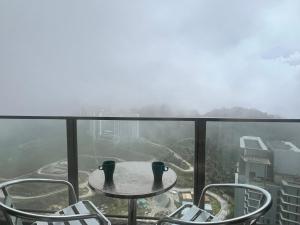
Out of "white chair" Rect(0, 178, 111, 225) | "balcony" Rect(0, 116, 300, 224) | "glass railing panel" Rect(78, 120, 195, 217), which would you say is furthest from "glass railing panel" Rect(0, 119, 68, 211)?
"white chair" Rect(0, 178, 111, 225)

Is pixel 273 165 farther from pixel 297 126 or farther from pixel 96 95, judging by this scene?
pixel 96 95

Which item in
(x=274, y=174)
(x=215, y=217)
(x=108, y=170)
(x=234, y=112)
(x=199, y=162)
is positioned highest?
(x=234, y=112)

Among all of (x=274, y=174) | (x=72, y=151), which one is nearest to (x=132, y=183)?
(x=72, y=151)

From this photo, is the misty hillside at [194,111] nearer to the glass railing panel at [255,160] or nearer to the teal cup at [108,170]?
the glass railing panel at [255,160]

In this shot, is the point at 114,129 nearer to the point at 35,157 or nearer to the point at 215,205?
the point at 35,157

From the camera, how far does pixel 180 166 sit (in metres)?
2.64

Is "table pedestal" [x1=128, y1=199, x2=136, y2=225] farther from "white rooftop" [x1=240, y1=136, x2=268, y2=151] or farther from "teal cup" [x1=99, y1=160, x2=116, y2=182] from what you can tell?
"white rooftop" [x1=240, y1=136, x2=268, y2=151]

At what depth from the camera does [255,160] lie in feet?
8.56

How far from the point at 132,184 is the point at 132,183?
2cm

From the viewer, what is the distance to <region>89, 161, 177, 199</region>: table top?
163cm

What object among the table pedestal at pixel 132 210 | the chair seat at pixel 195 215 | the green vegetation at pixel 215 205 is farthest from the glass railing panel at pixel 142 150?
the table pedestal at pixel 132 210

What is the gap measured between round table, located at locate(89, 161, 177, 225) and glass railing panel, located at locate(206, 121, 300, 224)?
0.79 m

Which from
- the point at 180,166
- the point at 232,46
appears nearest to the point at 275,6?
the point at 232,46

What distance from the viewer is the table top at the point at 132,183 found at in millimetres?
1630
